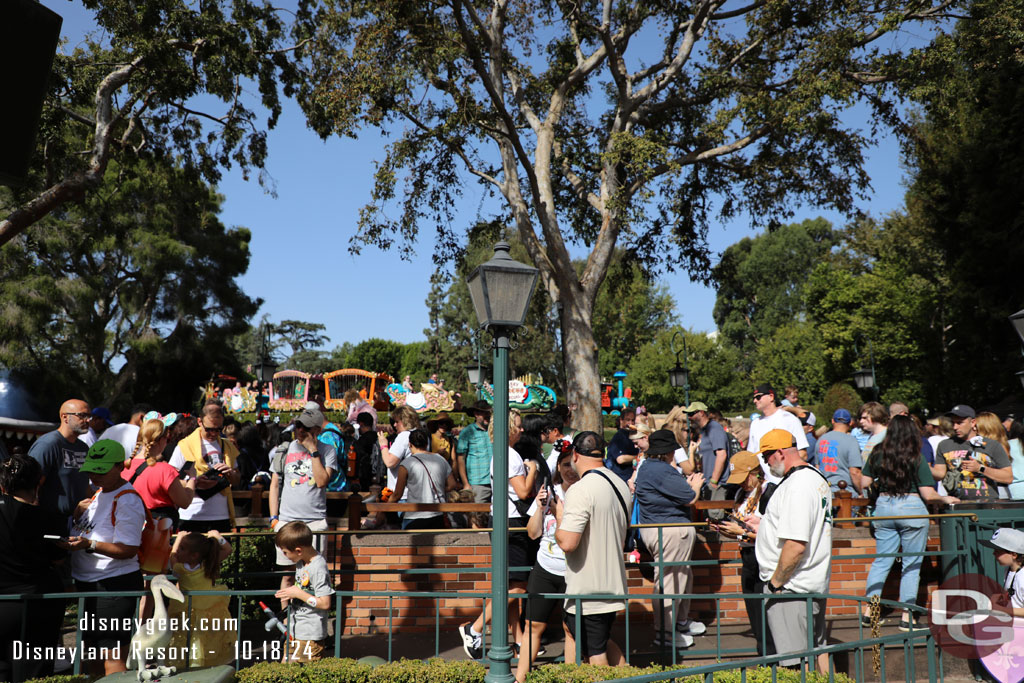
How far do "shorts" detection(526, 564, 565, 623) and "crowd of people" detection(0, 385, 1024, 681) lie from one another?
0.6 inches

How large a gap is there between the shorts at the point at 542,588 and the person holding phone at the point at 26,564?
119 inches

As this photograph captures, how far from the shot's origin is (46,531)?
15.9 feet

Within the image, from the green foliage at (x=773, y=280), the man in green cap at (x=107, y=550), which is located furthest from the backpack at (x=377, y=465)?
the green foliage at (x=773, y=280)

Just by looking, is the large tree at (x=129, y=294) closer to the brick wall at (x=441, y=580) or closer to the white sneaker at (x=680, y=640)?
the brick wall at (x=441, y=580)

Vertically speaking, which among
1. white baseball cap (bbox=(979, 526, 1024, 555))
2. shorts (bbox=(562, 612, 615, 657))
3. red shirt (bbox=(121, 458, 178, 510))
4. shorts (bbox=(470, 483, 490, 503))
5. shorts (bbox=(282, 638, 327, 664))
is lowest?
shorts (bbox=(282, 638, 327, 664))

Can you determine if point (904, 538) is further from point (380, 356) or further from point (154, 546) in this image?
point (380, 356)

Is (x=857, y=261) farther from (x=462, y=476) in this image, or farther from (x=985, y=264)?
(x=462, y=476)

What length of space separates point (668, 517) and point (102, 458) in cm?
447

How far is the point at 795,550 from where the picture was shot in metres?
4.83

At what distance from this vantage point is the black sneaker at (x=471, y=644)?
632cm

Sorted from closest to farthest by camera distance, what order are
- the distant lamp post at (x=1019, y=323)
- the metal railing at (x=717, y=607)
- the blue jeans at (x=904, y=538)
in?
the metal railing at (x=717, y=607), the blue jeans at (x=904, y=538), the distant lamp post at (x=1019, y=323)

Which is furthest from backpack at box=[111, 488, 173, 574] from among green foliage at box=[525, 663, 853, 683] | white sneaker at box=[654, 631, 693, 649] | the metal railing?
white sneaker at box=[654, 631, 693, 649]

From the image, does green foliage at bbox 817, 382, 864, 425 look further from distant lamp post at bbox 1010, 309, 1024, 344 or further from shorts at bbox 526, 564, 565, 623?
shorts at bbox 526, 564, 565, 623

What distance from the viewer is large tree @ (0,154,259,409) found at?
2769 cm
